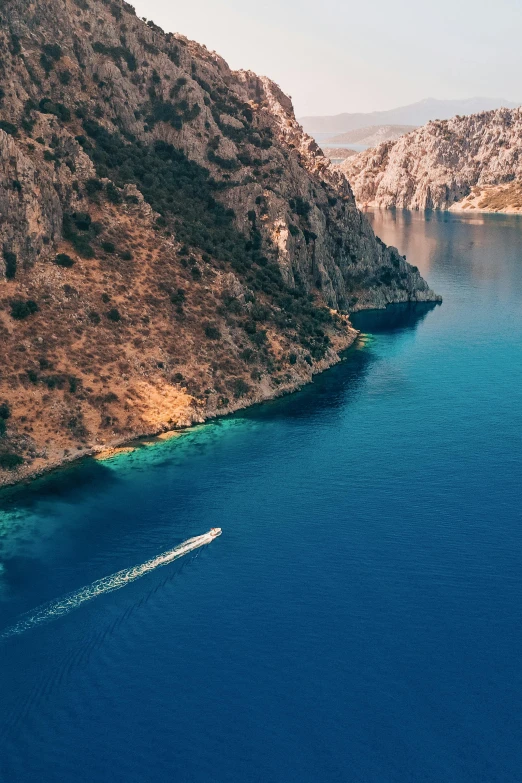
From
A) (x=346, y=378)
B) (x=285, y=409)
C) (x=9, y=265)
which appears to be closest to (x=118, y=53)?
(x=9, y=265)

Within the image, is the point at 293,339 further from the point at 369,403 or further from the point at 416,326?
the point at 416,326

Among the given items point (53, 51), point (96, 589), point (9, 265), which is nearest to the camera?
point (96, 589)

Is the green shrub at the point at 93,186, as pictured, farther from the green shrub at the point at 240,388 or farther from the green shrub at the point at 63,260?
the green shrub at the point at 240,388

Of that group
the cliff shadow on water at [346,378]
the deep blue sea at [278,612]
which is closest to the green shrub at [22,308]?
the deep blue sea at [278,612]

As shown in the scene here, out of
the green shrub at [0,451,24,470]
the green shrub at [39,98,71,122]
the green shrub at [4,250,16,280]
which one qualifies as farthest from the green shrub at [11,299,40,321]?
the green shrub at [39,98,71,122]

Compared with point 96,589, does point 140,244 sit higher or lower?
higher

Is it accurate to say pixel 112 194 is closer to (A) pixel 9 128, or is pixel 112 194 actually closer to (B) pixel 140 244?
(B) pixel 140 244
